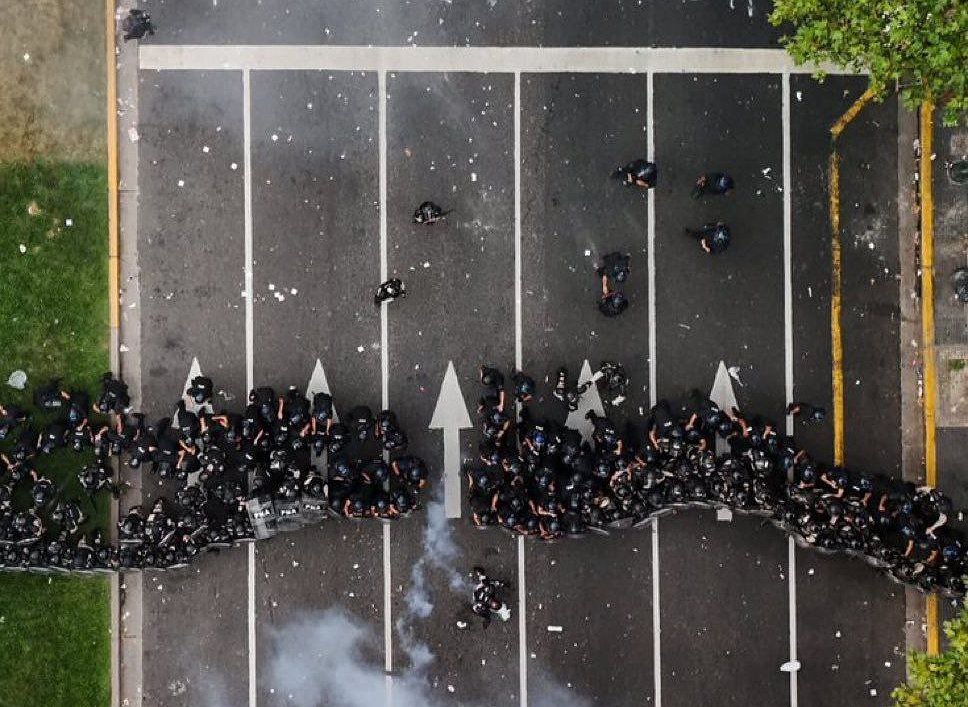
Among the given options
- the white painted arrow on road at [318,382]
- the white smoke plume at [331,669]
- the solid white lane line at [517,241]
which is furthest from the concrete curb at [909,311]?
the white painted arrow on road at [318,382]

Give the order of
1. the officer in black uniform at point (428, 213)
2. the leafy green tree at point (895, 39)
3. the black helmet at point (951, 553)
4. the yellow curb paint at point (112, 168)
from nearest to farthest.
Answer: the leafy green tree at point (895, 39), the black helmet at point (951, 553), the officer in black uniform at point (428, 213), the yellow curb paint at point (112, 168)

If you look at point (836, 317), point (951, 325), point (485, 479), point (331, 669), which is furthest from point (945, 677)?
point (331, 669)

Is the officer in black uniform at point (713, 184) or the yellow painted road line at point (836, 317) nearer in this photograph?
the officer in black uniform at point (713, 184)

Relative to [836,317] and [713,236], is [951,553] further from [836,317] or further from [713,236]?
[713,236]

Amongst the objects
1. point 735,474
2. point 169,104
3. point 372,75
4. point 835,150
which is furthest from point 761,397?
point 169,104

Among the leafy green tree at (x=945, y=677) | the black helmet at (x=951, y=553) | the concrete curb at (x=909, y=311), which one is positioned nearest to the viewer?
the leafy green tree at (x=945, y=677)

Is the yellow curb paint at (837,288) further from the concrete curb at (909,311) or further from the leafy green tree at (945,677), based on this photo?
the leafy green tree at (945,677)

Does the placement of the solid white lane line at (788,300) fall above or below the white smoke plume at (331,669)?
above
